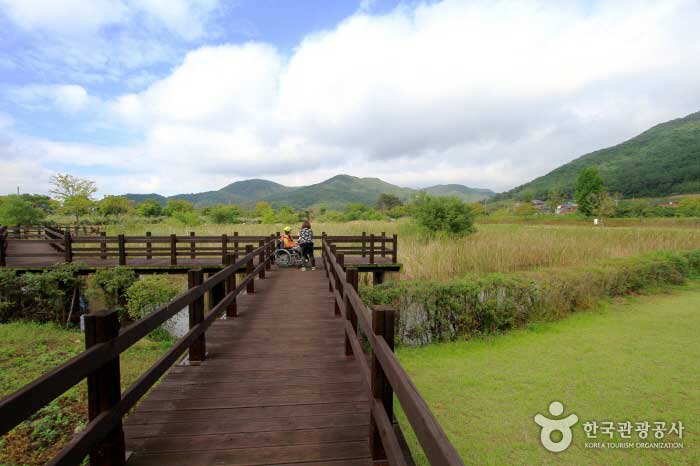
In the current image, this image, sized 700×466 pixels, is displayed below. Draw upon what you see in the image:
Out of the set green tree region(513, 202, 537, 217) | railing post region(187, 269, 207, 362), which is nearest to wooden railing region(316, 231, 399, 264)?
railing post region(187, 269, 207, 362)

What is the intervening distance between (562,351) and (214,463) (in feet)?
18.0

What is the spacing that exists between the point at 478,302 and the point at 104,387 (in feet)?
20.0

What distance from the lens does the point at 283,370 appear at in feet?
12.1

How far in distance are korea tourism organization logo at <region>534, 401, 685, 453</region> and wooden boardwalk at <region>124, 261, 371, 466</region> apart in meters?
2.11

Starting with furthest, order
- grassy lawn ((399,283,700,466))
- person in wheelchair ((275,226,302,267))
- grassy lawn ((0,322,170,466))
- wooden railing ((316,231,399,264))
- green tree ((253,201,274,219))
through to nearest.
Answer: green tree ((253,201,274,219)) < wooden railing ((316,231,399,264)) < person in wheelchair ((275,226,302,267)) < grassy lawn ((0,322,170,466)) < grassy lawn ((399,283,700,466))

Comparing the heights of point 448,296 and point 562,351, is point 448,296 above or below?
above

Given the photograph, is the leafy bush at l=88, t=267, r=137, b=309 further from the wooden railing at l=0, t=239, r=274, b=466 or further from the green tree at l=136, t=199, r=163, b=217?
the green tree at l=136, t=199, r=163, b=217

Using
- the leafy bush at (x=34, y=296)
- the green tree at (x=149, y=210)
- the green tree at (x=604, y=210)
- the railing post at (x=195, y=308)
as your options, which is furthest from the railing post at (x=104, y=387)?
the green tree at (x=149, y=210)

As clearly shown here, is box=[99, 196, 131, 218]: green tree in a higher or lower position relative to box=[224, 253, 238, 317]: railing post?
higher

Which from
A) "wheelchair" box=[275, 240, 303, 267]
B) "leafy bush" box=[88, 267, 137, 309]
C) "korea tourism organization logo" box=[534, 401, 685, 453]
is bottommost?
"korea tourism organization logo" box=[534, 401, 685, 453]

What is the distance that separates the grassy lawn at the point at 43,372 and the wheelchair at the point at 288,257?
14.3 feet

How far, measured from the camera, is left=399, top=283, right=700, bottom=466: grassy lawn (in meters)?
3.26

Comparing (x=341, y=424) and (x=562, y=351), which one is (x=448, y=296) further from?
(x=341, y=424)

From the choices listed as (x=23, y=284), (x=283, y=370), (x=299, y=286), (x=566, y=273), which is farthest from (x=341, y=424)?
(x=23, y=284)
